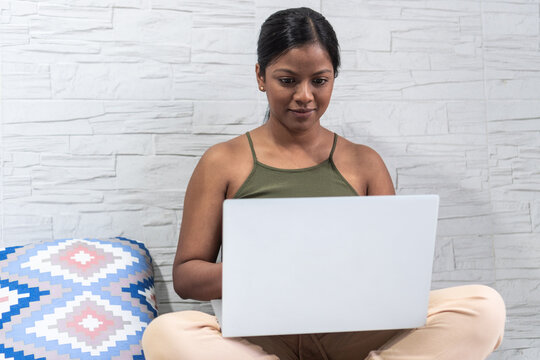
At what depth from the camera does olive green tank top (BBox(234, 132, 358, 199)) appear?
1.34 m

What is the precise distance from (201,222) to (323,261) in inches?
18.5

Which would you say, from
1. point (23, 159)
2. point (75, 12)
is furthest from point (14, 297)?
point (75, 12)

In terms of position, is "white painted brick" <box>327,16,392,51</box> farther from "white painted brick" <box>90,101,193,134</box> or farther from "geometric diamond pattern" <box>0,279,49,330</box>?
"geometric diamond pattern" <box>0,279,49,330</box>

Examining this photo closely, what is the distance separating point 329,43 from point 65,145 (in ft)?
2.40

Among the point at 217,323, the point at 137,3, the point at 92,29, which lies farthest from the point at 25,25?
the point at 217,323

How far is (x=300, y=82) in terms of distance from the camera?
1.31m

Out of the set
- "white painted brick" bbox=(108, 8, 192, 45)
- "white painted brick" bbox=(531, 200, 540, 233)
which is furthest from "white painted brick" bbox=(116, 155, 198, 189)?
"white painted brick" bbox=(531, 200, 540, 233)

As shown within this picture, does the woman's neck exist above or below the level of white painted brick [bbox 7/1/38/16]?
below

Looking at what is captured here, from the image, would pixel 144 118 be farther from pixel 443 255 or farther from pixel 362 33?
pixel 443 255

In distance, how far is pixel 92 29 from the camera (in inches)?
62.7

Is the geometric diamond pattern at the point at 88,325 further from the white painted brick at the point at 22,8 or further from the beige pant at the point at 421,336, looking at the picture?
the white painted brick at the point at 22,8

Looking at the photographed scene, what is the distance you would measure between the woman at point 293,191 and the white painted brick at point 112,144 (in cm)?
29

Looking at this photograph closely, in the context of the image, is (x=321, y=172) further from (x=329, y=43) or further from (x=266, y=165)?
(x=329, y=43)

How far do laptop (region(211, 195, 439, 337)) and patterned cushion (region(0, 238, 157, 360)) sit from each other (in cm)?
47
